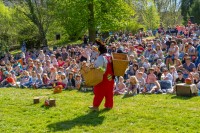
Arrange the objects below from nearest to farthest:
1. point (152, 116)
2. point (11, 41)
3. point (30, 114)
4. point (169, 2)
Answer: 1. point (152, 116)
2. point (30, 114)
3. point (11, 41)
4. point (169, 2)

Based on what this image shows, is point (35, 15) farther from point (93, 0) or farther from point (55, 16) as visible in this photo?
point (93, 0)

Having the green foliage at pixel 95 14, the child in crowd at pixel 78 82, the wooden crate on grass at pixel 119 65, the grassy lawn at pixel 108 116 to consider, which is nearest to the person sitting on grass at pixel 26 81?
the child in crowd at pixel 78 82

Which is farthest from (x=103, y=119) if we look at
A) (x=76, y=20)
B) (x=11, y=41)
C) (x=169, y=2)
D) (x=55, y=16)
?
(x=169, y=2)

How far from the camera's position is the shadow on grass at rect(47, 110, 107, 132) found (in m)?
7.23

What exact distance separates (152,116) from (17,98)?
4.72 metres

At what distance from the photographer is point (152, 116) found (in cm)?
756

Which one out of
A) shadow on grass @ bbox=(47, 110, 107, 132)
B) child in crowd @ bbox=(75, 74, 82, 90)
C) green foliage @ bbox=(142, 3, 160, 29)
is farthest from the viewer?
green foliage @ bbox=(142, 3, 160, 29)

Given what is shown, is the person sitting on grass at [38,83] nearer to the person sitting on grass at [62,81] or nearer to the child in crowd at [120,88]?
the person sitting on grass at [62,81]

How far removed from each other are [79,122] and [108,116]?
71 centimetres

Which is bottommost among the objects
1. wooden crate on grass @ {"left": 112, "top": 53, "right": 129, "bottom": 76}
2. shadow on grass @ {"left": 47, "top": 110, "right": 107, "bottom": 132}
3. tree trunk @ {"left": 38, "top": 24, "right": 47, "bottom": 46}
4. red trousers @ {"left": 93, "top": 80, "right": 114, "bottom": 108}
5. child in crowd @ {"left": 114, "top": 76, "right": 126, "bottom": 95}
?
shadow on grass @ {"left": 47, "top": 110, "right": 107, "bottom": 132}

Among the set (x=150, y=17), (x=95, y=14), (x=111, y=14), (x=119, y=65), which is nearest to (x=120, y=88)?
(x=119, y=65)

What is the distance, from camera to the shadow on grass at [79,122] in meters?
7.23

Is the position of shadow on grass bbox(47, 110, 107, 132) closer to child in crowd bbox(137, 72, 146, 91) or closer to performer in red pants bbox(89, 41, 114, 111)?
performer in red pants bbox(89, 41, 114, 111)

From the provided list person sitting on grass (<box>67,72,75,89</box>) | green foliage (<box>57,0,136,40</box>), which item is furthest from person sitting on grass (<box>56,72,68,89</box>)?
green foliage (<box>57,0,136,40</box>)
